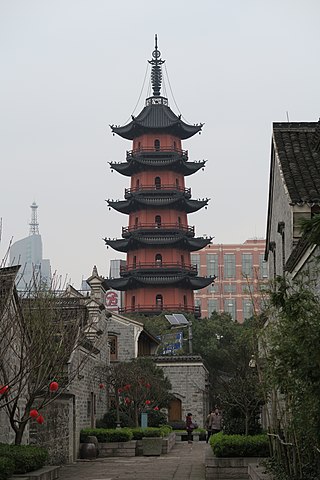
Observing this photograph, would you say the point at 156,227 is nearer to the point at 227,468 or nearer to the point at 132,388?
the point at 132,388

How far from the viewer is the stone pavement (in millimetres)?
20719

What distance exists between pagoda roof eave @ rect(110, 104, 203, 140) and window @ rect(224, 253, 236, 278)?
201 feet

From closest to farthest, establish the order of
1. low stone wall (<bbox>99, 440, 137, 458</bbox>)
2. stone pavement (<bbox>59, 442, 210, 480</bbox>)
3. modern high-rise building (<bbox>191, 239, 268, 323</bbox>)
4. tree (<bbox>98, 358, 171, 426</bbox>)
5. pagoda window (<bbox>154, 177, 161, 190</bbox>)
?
1. stone pavement (<bbox>59, 442, 210, 480</bbox>)
2. low stone wall (<bbox>99, 440, 137, 458</bbox>)
3. tree (<bbox>98, 358, 171, 426</bbox>)
4. pagoda window (<bbox>154, 177, 161, 190</bbox>)
5. modern high-rise building (<bbox>191, 239, 268, 323</bbox>)

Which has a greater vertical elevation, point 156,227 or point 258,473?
point 156,227

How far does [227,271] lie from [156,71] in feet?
191

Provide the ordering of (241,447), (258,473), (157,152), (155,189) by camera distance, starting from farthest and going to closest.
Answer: (157,152) < (155,189) < (241,447) < (258,473)

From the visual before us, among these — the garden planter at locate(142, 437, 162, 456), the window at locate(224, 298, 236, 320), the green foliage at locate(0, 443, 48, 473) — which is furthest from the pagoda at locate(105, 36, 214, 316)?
the window at locate(224, 298, 236, 320)

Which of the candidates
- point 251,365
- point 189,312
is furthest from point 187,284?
point 251,365

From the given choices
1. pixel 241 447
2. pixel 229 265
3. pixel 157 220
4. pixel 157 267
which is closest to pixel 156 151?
pixel 157 220

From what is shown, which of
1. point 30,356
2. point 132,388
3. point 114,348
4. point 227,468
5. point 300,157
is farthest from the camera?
point 114,348

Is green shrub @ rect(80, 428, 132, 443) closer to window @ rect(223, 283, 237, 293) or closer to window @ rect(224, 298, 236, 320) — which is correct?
window @ rect(224, 298, 236, 320)

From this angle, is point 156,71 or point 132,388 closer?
point 132,388

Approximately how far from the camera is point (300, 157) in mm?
20125

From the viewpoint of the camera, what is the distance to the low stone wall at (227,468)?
19.2 meters
